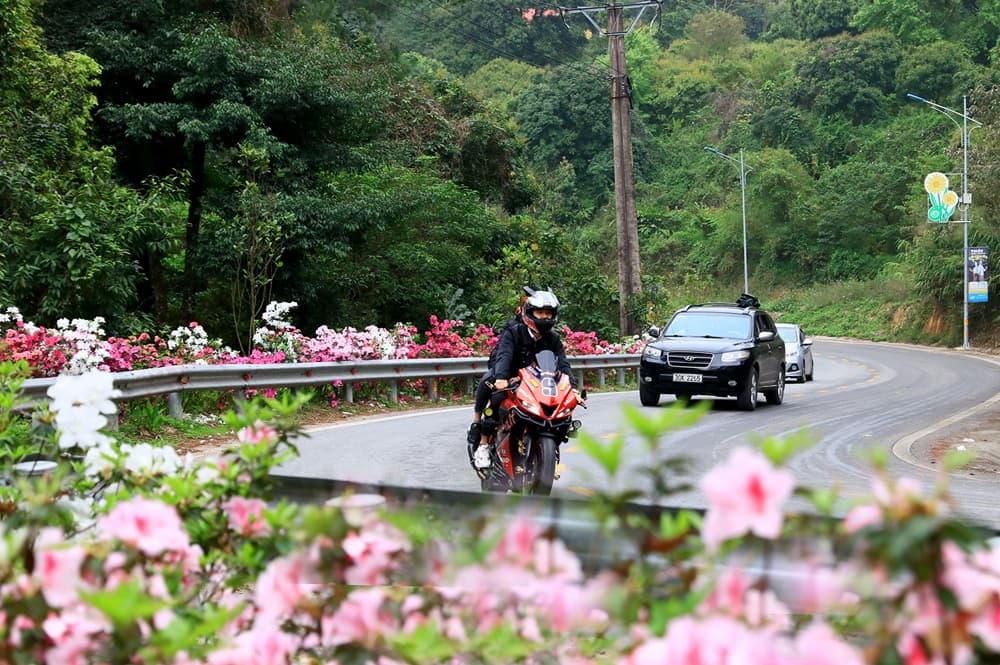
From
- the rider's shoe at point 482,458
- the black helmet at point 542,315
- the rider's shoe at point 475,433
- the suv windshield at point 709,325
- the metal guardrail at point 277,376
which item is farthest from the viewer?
the suv windshield at point 709,325

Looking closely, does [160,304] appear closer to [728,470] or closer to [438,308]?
[438,308]

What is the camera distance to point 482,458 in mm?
9438

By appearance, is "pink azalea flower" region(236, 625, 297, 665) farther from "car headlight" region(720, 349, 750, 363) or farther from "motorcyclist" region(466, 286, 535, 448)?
"car headlight" region(720, 349, 750, 363)

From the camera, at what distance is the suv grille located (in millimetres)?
20500

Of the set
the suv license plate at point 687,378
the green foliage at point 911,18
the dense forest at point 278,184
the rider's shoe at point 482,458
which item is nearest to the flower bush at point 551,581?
the rider's shoe at point 482,458

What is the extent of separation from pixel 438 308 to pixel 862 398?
32.3 feet

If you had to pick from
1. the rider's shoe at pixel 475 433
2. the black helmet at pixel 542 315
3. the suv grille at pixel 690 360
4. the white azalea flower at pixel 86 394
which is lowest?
the rider's shoe at pixel 475 433

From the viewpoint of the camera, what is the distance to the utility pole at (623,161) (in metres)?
30.5

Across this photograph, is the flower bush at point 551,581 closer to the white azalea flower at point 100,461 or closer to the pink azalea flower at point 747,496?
the pink azalea flower at point 747,496

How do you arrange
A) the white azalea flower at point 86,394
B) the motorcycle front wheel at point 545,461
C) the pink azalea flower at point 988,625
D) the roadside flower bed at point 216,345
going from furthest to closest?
the roadside flower bed at point 216,345 → the motorcycle front wheel at point 545,461 → the white azalea flower at point 86,394 → the pink azalea flower at point 988,625

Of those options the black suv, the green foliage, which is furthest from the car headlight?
the green foliage

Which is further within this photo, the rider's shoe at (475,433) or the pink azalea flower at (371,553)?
the rider's shoe at (475,433)

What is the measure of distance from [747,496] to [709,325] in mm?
20295

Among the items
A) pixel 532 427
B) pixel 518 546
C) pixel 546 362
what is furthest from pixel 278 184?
pixel 518 546
